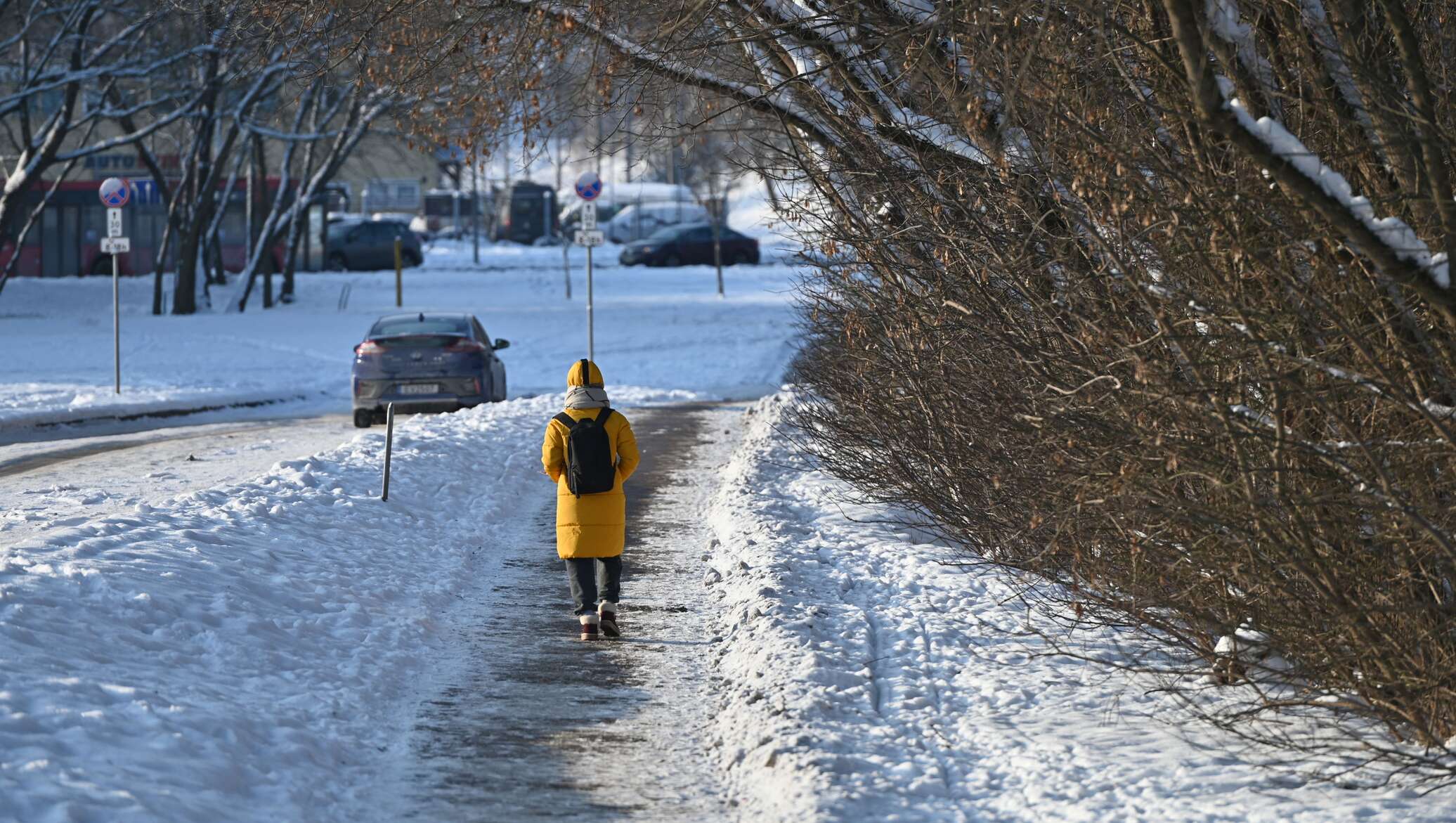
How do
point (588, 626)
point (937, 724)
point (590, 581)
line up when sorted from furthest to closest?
point (590, 581), point (588, 626), point (937, 724)

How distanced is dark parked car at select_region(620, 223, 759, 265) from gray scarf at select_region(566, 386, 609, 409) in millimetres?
49097

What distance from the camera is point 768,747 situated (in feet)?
19.3

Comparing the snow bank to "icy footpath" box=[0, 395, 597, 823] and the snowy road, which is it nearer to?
"icy footpath" box=[0, 395, 597, 823]

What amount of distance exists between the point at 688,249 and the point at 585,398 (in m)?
49.6

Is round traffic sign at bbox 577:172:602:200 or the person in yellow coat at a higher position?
round traffic sign at bbox 577:172:602:200

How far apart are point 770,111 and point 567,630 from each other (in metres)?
3.37

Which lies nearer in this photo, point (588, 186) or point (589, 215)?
point (588, 186)

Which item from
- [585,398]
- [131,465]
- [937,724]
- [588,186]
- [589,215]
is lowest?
[131,465]

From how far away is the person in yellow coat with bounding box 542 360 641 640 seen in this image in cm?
853

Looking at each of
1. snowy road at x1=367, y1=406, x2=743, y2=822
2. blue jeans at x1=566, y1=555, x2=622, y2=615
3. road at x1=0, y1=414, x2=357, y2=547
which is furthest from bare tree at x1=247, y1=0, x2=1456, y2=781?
road at x1=0, y1=414, x2=357, y2=547

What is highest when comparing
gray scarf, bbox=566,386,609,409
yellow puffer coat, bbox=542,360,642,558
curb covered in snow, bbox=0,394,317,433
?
gray scarf, bbox=566,386,609,409

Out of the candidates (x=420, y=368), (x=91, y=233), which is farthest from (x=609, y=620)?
(x=91, y=233)

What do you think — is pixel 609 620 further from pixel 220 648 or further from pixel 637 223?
pixel 637 223

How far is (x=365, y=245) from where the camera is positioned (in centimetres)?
5694
